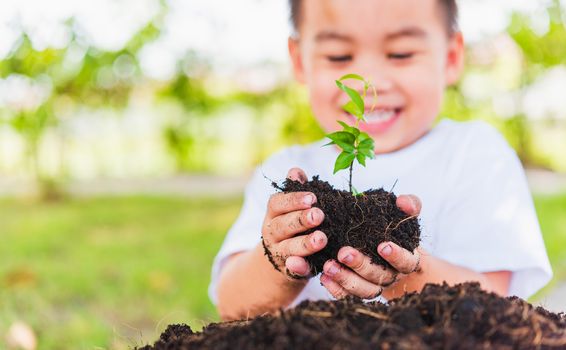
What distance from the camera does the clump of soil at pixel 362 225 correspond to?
5.55ft

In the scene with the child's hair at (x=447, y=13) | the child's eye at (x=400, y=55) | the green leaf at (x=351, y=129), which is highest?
the child's hair at (x=447, y=13)

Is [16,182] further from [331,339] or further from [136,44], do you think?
[331,339]

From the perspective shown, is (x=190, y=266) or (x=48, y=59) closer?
(x=190, y=266)

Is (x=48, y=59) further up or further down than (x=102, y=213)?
further up

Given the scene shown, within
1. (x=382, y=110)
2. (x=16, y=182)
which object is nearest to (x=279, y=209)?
(x=382, y=110)

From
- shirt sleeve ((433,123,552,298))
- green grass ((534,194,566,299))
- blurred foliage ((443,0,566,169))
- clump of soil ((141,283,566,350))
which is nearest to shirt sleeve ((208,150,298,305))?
shirt sleeve ((433,123,552,298))

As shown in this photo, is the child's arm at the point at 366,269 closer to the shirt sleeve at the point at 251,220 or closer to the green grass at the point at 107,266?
the shirt sleeve at the point at 251,220

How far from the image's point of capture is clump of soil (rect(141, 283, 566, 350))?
1.29 meters

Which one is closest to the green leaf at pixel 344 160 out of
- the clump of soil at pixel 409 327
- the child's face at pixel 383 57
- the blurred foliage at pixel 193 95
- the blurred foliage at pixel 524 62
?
the clump of soil at pixel 409 327

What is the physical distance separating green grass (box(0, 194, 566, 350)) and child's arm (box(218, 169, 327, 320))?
46cm

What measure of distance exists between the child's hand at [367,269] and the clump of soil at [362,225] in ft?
0.07

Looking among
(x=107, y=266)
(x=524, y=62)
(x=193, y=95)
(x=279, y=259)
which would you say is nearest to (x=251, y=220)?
(x=279, y=259)

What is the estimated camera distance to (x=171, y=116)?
10.1 meters

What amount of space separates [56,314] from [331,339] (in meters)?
3.54
